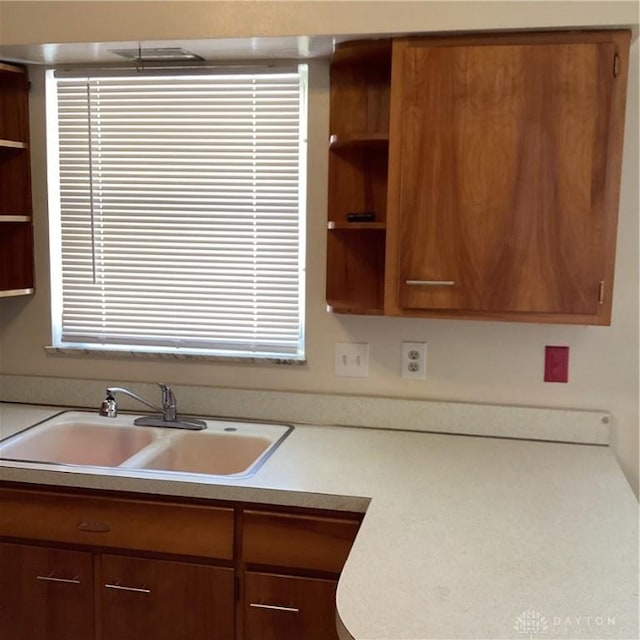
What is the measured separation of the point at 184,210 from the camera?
237cm

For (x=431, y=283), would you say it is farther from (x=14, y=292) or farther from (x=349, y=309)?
(x=14, y=292)

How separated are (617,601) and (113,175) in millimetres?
1985

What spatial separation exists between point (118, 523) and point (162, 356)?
0.70 meters

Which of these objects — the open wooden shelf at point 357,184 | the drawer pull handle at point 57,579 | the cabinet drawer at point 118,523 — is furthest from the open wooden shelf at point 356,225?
the drawer pull handle at point 57,579

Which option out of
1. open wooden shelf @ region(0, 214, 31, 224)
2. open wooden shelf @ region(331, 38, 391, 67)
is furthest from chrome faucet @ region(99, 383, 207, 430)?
open wooden shelf @ region(331, 38, 391, 67)

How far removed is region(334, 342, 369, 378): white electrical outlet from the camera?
228cm

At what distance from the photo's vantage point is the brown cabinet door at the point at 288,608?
1.75 metres

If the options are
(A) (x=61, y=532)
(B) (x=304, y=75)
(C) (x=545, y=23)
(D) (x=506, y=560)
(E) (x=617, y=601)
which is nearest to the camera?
(E) (x=617, y=601)

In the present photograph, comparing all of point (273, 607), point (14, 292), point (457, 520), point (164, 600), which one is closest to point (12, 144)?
point (14, 292)


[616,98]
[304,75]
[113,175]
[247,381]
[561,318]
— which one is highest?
[304,75]

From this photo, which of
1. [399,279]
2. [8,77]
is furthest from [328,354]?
[8,77]

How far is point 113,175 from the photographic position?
2.40m

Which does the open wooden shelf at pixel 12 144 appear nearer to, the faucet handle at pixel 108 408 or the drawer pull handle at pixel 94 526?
the faucet handle at pixel 108 408

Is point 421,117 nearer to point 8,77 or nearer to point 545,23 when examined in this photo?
point 545,23
